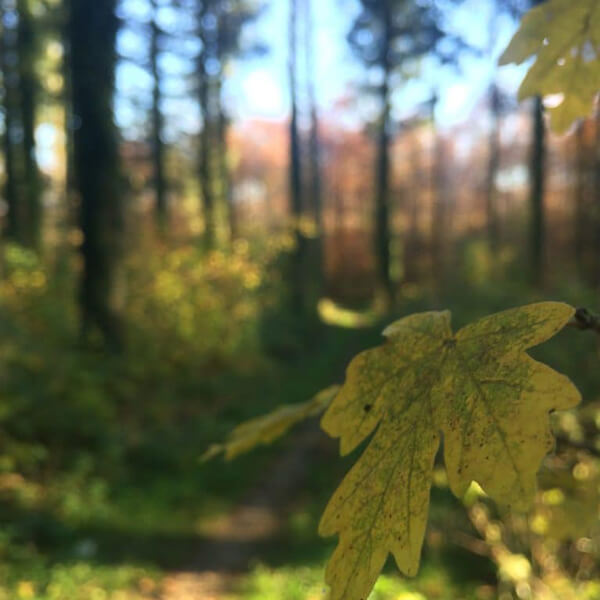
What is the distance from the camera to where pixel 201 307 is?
9055 millimetres

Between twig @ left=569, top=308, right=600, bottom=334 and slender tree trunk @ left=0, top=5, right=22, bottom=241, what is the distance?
12748 millimetres

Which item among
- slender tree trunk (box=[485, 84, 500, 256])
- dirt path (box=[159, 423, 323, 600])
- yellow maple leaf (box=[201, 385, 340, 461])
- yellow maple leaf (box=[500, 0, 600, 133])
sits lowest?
dirt path (box=[159, 423, 323, 600])

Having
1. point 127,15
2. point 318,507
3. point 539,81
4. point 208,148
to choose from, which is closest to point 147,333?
point 318,507

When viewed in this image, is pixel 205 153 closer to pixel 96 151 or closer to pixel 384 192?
pixel 384 192

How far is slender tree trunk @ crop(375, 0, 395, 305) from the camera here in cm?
1800

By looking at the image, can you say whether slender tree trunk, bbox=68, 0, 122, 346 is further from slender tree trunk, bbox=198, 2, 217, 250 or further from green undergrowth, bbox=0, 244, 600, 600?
slender tree trunk, bbox=198, 2, 217, 250

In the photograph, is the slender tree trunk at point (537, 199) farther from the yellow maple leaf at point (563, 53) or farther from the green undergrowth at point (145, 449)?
the yellow maple leaf at point (563, 53)

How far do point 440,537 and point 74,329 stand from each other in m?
5.07

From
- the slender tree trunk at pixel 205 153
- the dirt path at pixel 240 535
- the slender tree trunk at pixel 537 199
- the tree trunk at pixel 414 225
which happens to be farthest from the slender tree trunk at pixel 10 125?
the tree trunk at pixel 414 225

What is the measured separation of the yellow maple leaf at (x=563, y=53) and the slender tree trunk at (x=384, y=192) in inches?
688

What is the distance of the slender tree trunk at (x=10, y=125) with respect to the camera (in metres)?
12.4

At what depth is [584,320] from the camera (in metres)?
0.71

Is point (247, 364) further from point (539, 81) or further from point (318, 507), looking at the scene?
point (539, 81)

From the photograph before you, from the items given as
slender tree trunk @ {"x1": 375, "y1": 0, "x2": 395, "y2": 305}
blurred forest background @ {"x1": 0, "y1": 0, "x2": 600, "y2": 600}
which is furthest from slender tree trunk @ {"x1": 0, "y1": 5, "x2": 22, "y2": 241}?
slender tree trunk @ {"x1": 375, "y1": 0, "x2": 395, "y2": 305}
